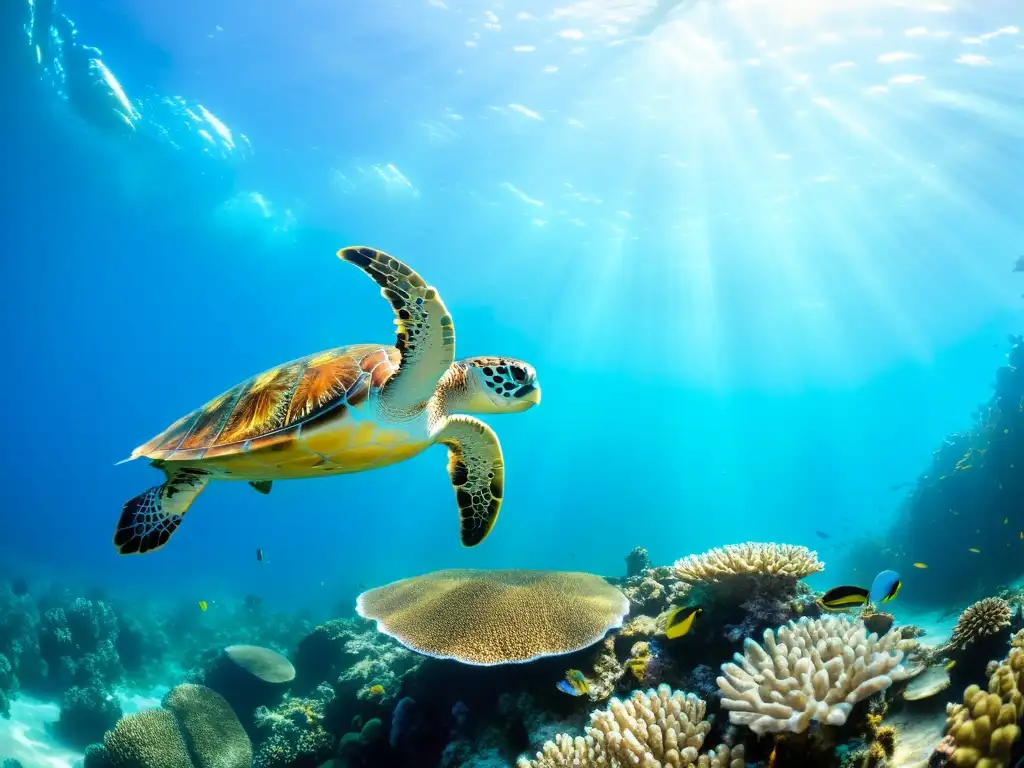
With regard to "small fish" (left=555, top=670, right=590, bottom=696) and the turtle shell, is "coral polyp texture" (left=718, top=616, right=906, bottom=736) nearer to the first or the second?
"small fish" (left=555, top=670, right=590, bottom=696)

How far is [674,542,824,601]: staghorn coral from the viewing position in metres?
3.42

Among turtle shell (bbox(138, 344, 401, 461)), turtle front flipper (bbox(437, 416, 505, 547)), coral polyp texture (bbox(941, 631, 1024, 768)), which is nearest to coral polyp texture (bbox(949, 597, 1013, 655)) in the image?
coral polyp texture (bbox(941, 631, 1024, 768))

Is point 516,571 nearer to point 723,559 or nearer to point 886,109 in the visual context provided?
point 723,559

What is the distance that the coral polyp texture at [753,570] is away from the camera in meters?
3.42

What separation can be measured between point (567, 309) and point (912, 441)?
7016cm

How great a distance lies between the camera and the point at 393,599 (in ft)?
16.1

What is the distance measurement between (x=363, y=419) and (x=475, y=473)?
1.20 meters

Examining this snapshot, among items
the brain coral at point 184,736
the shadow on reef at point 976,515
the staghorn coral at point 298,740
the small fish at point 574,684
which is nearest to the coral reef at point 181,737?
the brain coral at point 184,736

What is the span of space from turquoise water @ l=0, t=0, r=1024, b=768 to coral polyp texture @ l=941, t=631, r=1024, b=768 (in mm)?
11572

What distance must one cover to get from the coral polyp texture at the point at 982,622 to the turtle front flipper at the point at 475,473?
3.10 m

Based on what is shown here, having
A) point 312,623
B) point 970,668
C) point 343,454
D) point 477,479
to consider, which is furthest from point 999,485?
point 312,623

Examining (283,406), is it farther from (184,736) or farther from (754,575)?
(184,736)

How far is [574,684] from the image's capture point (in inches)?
129

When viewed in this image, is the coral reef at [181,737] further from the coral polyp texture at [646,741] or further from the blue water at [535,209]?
the blue water at [535,209]
